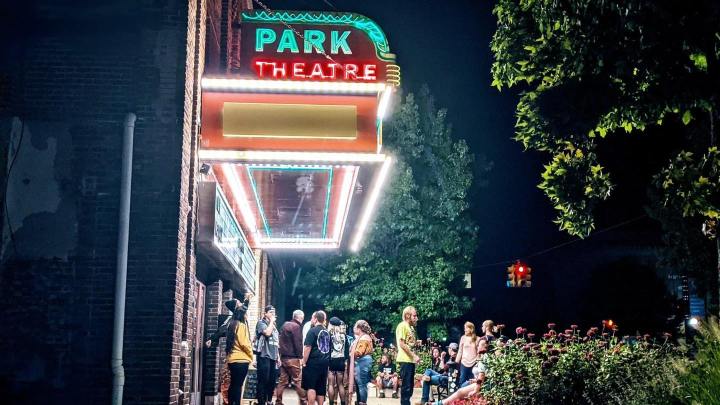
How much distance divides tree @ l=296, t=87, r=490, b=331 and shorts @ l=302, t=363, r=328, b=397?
777 inches

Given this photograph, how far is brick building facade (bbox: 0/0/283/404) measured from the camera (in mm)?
9305

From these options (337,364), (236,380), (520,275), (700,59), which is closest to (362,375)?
(337,364)

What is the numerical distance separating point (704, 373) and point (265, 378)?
875 cm

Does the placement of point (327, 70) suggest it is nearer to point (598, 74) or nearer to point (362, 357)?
point (598, 74)

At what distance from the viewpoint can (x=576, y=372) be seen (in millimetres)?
10414

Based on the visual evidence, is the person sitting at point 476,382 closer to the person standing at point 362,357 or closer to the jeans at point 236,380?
the person standing at point 362,357

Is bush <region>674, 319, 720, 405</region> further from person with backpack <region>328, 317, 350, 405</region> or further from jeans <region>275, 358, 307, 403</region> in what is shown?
jeans <region>275, 358, 307, 403</region>

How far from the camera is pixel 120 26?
1002cm

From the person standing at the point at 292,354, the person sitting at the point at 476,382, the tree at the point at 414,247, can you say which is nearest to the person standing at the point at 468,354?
the person sitting at the point at 476,382

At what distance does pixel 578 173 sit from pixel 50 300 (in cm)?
807

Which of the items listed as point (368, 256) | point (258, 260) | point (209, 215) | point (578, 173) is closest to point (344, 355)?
point (209, 215)

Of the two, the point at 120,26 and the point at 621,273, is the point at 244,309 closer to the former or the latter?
the point at 120,26

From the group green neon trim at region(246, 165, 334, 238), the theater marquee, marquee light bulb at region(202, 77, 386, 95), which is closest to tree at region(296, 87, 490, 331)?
green neon trim at region(246, 165, 334, 238)

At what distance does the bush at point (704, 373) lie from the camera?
7.54m
